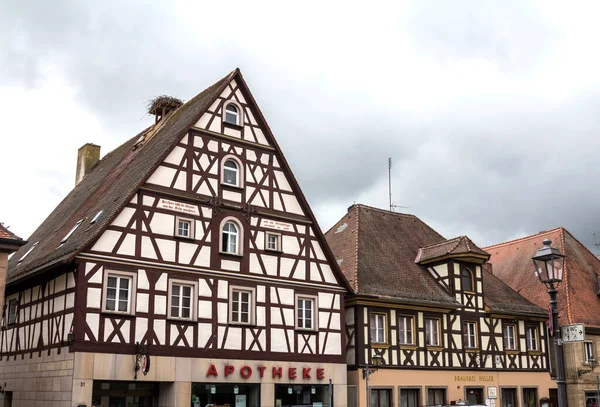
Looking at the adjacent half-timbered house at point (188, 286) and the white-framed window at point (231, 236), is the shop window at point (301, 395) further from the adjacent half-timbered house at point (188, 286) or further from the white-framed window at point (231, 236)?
the white-framed window at point (231, 236)

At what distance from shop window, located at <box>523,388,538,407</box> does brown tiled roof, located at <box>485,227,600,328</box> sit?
4056mm

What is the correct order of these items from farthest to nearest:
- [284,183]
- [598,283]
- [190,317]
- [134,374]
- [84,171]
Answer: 1. [598,283]
2. [84,171]
3. [284,183]
4. [190,317]
5. [134,374]

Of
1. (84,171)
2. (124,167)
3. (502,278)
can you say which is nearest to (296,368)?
(124,167)

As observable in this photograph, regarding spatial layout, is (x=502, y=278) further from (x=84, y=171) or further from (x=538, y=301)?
(x=84, y=171)

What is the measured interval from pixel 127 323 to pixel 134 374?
5.11ft

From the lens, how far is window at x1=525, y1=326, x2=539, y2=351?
35.2 m

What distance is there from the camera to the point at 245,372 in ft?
81.2

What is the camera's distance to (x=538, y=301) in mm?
38188

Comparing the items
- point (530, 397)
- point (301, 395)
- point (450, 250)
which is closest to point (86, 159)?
point (301, 395)

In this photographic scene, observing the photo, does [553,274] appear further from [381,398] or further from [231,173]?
[381,398]

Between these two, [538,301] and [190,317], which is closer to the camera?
[190,317]

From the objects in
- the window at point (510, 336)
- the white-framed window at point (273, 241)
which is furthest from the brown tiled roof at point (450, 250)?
the white-framed window at point (273, 241)

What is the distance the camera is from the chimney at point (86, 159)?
36.2m

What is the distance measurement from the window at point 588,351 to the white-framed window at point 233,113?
21.4 metres
